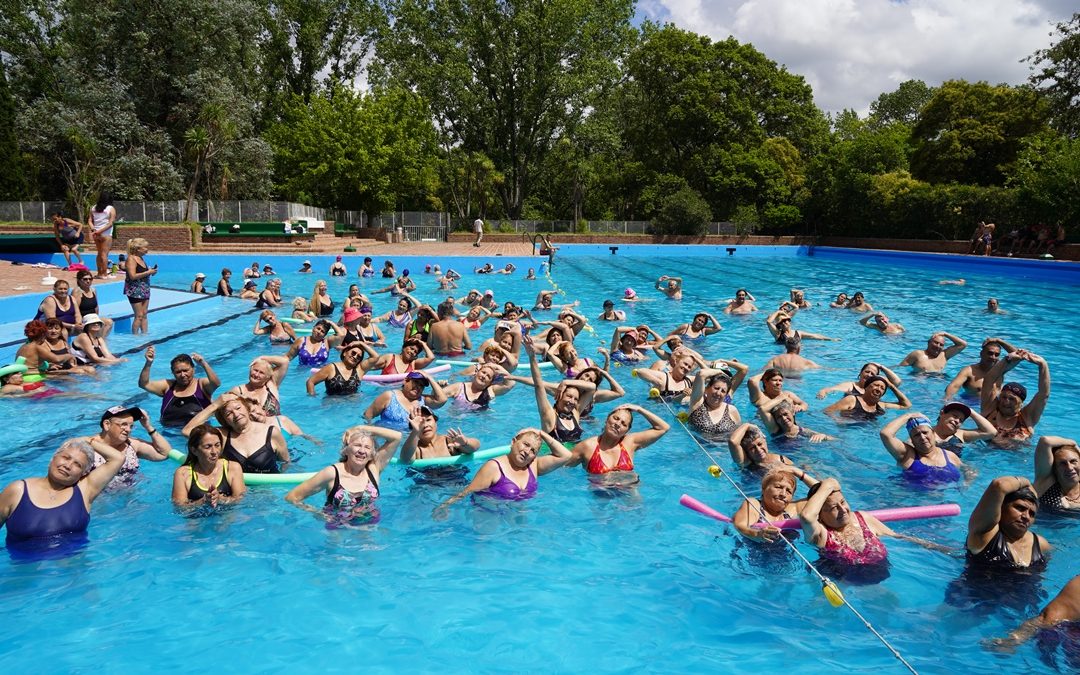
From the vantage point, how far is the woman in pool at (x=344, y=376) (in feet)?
32.3

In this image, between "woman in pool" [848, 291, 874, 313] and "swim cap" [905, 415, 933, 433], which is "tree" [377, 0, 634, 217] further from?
"swim cap" [905, 415, 933, 433]

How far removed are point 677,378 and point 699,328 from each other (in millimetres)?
3781

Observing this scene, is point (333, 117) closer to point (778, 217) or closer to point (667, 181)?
point (667, 181)

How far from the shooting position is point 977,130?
124 ft

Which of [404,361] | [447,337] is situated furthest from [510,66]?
[404,361]

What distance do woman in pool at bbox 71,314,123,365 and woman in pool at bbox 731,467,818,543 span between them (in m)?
9.71

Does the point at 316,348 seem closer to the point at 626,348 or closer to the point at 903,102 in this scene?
the point at 626,348

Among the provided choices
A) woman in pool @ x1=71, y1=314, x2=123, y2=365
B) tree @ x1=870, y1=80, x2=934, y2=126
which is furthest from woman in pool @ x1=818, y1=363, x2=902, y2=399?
tree @ x1=870, y1=80, x2=934, y2=126

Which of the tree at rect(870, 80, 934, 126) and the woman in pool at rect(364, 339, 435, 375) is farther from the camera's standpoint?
the tree at rect(870, 80, 934, 126)

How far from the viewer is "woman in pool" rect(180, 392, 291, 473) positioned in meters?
6.27

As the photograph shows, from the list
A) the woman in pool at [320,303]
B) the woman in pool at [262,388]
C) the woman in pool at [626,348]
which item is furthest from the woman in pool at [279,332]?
Result: the woman in pool at [626,348]

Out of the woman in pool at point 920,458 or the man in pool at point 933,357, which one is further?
the man in pool at point 933,357

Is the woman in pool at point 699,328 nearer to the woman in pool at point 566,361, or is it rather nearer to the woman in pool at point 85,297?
the woman in pool at point 566,361

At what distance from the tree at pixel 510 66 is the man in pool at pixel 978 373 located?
3619 cm
